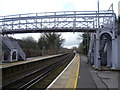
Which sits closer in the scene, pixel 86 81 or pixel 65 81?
pixel 65 81

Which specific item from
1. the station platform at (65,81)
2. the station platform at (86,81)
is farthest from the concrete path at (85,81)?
the station platform at (65,81)

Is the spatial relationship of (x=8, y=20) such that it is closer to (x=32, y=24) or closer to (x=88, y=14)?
(x=32, y=24)

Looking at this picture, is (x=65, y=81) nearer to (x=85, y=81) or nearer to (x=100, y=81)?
(x=85, y=81)

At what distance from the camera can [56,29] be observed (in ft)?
89.2

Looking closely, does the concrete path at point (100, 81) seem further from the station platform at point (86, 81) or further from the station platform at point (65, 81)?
the station platform at point (65, 81)

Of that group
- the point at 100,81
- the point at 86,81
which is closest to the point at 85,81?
the point at 86,81

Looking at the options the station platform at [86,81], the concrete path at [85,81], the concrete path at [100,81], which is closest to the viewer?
the station platform at [86,81]

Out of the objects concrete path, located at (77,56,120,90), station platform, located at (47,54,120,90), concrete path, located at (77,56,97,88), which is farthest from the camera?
concrete path, located at (77,56,97,88)

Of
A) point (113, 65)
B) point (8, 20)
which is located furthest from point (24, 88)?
point (8, 20)

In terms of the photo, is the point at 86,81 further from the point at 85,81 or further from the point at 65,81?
the point at 65,81

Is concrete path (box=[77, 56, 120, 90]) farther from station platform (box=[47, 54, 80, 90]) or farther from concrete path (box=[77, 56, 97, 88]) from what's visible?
station platform (box=[47, 54, 80, 90])

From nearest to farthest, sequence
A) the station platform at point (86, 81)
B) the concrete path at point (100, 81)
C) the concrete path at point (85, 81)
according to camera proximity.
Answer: the station platform at point (86, 81), the concrete path at point (100, 81), the concrete path at point (85, 81)

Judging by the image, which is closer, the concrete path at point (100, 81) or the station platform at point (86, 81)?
the station platform at point (86, 81)

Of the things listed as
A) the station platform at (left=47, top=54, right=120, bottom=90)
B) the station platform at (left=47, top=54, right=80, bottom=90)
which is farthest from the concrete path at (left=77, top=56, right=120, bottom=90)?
the station platform at (left=47, top=54, right=80, bottom=90)
